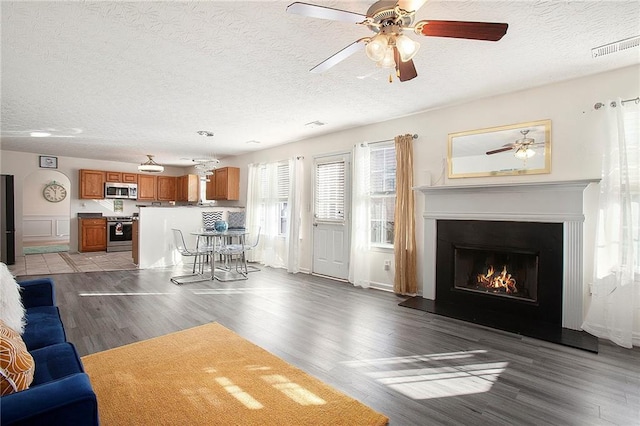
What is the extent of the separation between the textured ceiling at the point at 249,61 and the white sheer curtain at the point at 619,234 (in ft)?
2.24

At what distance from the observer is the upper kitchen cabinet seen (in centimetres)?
1017

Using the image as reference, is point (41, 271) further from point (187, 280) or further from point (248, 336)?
point (248, 336)

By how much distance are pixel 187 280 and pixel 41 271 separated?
10.1 feet

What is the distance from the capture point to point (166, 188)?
1028 cm

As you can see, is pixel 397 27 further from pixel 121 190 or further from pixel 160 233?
pixel 121 190

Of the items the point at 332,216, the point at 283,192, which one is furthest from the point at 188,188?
the point at 332,216

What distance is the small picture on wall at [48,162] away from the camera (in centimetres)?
800

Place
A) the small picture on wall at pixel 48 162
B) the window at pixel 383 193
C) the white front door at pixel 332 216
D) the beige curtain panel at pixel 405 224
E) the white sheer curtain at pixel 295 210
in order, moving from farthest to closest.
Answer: the small picture on wall at pixel 48 162
the white sheer curtain at pixel 295 210
the white front door at pixel 332 216
the window at pixel 383 193
the beige curtain panel at pixel 405 224

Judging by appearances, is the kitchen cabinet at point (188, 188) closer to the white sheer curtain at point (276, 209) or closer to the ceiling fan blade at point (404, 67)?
the white sheer curtain at point (276, 209)

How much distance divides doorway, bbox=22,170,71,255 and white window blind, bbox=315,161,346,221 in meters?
9.14

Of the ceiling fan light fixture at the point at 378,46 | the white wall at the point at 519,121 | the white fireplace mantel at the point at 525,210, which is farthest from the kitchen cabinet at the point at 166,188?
the ceiling fan light fixture at the point at 378,46

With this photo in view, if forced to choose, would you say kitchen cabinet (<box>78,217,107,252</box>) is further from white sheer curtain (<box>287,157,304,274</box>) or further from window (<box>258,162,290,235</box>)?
white sheer curtain (<box>287,157,304,274</box>)

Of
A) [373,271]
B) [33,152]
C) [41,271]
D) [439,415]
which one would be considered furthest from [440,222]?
[33,152]

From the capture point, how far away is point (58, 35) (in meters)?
2.51
